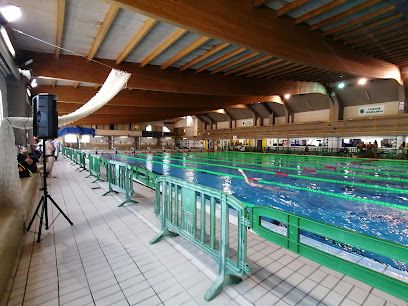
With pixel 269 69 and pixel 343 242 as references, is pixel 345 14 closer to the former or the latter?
pixel 269 69

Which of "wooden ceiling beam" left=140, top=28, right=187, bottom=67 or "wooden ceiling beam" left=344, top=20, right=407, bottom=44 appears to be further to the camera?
"wooden ceiling beam" left=344, top=20, right=407, bottom=44

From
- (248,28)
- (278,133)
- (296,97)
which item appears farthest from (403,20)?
(278,133)

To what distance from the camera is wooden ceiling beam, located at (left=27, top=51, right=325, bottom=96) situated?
6.18 metres

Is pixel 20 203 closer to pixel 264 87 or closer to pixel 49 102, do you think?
pixel 49 102

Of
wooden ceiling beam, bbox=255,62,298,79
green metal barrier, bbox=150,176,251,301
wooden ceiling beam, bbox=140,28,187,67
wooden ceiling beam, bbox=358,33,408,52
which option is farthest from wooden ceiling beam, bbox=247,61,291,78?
green metal barrier, bbox=150,176,251,301

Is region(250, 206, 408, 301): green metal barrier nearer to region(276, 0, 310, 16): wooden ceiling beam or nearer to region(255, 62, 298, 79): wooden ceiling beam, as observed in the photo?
region(276, 0, 310, 16): wooden ceiling beam

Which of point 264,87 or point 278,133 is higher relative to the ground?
point 264,87

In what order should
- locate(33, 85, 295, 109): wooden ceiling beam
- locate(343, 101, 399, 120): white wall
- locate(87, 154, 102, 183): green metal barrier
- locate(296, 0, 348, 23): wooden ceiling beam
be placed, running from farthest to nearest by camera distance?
locate(343, 101, 399, 120): white wall → locate(33, 85, 295, 109): wooden ceiling beam → locate(87, 154, 102, 183): green metal barrier → locate(296, 0, 348, 23): wooden ceiling beam

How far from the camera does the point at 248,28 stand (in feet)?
15.4

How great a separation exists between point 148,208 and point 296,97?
756 inches

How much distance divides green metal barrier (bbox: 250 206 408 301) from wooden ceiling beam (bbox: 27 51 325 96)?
7148 mm

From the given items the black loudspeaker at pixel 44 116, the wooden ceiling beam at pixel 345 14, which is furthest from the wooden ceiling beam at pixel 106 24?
the wooden ceiling beam at pixel 345 14

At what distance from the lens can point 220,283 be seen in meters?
1.90

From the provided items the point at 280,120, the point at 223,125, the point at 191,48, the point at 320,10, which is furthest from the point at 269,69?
the point at 223,125
